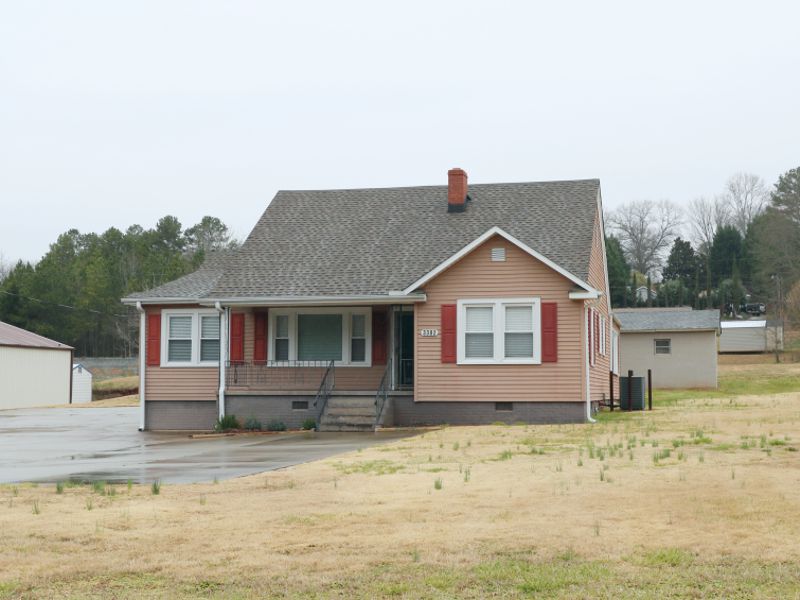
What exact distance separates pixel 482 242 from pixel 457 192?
5.39m

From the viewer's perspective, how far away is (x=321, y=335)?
1108 inches

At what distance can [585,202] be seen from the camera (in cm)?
3005

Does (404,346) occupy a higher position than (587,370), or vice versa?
(404,346)

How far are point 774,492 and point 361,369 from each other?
1676 centimetres

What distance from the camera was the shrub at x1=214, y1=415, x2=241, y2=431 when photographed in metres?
27.0

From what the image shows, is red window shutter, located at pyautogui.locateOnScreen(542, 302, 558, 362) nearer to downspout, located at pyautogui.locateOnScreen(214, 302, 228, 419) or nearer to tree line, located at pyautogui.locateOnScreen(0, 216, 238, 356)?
downspout, located at pyautogui.locateOnScreen(214, 302, 228, 419)

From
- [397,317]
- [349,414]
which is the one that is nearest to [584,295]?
[397,317]

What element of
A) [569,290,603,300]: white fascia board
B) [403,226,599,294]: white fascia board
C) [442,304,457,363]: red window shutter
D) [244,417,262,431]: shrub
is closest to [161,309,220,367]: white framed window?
[244,417,262,431]: shrub

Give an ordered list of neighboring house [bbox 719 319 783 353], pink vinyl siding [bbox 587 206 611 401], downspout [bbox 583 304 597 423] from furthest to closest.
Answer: neighboring house [bbox 719 319 783 353] → pink vinyl siding [bbox 587 206 611 401] → downspout [bbox 583 304 597 423]

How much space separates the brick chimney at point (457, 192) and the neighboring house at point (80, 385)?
3653cm

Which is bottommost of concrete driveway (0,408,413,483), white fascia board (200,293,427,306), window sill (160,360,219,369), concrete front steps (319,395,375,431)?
concrete driveway (0,408,413,483)

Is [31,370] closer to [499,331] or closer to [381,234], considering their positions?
[381,234]

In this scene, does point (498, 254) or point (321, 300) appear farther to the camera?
point (321, 300)

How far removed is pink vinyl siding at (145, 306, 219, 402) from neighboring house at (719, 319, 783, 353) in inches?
1873
